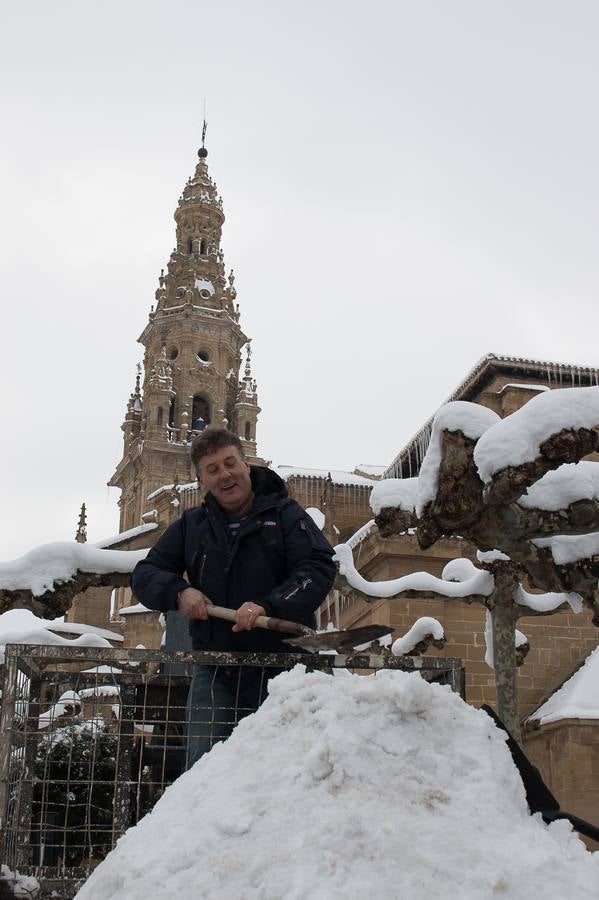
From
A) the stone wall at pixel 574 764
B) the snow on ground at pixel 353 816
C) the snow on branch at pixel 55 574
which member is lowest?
the stone wall at pixel 574 764

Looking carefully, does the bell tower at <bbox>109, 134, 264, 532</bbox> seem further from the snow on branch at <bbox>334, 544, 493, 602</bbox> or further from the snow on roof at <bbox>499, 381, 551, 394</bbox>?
the snow on branch at <bbox>334, 544, 493, 602</bbox>

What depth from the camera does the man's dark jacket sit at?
12.6ft

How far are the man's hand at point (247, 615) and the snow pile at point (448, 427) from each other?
474 cm

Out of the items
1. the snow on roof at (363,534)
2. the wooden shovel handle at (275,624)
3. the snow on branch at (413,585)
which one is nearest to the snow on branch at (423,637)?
the snow on branch at (413,585)

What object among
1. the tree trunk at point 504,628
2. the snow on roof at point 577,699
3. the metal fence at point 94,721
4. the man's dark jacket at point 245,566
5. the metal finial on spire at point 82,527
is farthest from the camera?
the metal finial on spire at point 82,527

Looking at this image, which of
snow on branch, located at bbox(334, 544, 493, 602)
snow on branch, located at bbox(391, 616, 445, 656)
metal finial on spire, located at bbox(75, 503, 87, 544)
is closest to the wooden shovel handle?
snow on branch, located at bbox(334, 544, 493, 602)

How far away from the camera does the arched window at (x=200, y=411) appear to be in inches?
2250

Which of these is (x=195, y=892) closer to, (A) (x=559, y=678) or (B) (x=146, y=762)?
(B) (x=146, y=762)

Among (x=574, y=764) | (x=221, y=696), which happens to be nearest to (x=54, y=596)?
(x=221, y=696)

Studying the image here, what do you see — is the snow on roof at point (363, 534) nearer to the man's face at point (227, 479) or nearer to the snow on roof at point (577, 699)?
the snow on roof at point (577, 699)

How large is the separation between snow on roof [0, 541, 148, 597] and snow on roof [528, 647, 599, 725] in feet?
29.8

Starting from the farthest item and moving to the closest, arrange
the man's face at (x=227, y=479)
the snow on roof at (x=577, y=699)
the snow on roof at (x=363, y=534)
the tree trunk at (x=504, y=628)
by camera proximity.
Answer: the snow on roof at (x=363, y=534)
the snow on roof at (x=577, y=699)
the tree trunk at (x=504, y=628)
the man's face at (x=227, y=479)

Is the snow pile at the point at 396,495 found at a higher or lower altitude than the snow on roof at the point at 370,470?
lower

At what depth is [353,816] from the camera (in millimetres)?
2129
